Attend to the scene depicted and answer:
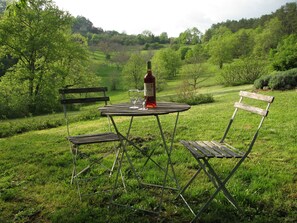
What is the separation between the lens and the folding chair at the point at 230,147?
9.29ft

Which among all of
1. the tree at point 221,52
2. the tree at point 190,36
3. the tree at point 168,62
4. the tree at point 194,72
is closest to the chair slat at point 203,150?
the tree at point 194,72

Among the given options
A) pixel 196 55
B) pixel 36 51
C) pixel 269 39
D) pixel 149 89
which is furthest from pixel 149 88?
pixel 269 39

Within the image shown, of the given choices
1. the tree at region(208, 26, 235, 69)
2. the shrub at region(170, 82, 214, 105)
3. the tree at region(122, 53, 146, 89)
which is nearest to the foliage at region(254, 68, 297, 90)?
the shrub at region(170, 82, 214, 105)

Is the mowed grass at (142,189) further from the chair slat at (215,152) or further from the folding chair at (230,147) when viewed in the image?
the chair slat at (215,152)

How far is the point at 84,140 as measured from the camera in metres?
3.62

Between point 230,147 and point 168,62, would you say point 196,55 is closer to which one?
point 168,62

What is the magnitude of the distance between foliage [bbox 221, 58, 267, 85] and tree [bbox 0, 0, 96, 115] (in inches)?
585

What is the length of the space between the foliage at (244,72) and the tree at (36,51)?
14.9 m

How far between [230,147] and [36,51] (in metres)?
23.2

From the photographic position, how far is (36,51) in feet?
77.4

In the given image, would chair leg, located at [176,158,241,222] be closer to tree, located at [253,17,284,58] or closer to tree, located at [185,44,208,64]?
tree, located at [185,44,208,64]

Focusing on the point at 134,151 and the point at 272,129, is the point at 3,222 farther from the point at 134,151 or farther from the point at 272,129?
the point at 272,129

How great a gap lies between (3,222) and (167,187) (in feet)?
6.15

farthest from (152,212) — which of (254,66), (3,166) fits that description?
(254,66)
